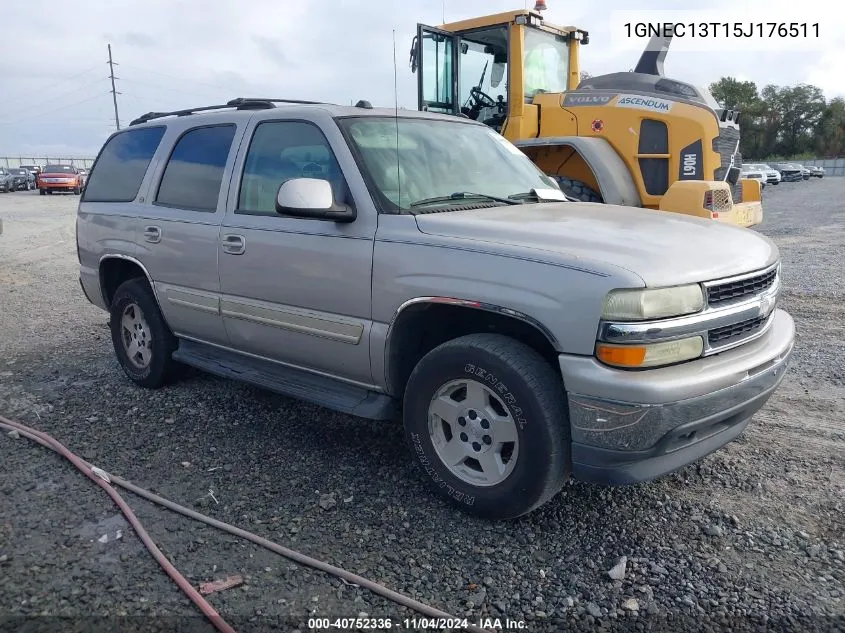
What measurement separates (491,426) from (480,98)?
273 inches

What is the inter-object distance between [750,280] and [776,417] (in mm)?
1616

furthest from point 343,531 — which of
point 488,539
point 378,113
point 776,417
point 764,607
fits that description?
point 776,417

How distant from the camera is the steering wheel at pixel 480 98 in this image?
9125 millimetres

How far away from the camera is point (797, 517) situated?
3.25 m

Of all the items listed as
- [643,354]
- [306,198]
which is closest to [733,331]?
[643,354]

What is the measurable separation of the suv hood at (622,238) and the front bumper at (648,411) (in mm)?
391

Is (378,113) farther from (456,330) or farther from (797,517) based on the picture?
(797,517)

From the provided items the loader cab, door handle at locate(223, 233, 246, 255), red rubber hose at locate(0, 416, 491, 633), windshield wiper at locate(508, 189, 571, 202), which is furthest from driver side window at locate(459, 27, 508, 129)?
red rubber hose at locate(0, 416, 491, 633)

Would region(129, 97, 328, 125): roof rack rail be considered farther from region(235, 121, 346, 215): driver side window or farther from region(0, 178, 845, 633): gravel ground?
region(0, 178, 845, 633): gravel ground

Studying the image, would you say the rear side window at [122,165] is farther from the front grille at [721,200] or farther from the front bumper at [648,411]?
the front grille at [721,200]

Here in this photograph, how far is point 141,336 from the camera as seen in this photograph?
17.1 feet

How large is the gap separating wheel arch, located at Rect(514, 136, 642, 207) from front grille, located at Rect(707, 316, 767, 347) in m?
4.86

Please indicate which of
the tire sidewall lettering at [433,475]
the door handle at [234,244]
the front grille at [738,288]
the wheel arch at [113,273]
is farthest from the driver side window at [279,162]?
the front grille at [738,288]

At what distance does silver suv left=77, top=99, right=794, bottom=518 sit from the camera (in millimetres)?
2834
